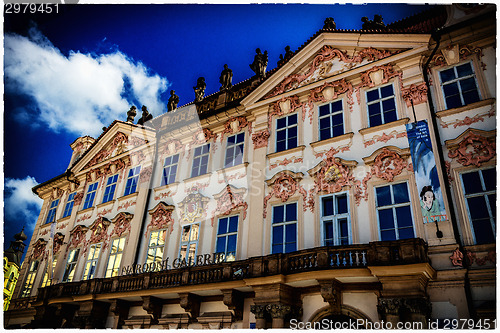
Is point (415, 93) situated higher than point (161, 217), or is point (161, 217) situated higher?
point (415, 93)

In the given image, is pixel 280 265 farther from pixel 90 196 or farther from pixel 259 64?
pixel 90 196

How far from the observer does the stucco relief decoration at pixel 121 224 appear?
1805cm

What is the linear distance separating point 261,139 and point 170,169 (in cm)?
549

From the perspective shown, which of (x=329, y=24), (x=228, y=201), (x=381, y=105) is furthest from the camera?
(x=329, y=24)

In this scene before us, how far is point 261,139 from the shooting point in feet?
52.2

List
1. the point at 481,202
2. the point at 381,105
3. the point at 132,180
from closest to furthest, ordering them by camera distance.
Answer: the point at 481,202, the point at 381,105, the point at 132,180

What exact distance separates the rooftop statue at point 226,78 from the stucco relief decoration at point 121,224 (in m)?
8.19

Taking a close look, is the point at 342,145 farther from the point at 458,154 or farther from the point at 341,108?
the point at 458,154

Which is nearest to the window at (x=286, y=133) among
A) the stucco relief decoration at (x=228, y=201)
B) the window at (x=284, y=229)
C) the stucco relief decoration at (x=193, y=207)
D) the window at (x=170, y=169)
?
the stucco relief decoration at (x=228, y=201)

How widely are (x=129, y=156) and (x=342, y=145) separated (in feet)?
40.7

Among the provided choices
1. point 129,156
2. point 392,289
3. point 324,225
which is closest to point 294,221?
point 324,225

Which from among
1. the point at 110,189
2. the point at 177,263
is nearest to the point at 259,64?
the point at 177,263

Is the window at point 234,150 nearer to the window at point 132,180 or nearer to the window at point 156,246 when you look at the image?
the window at point 156,246

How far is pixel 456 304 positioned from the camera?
376 inches
